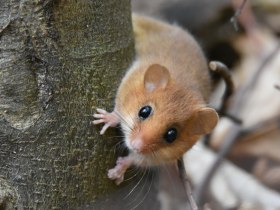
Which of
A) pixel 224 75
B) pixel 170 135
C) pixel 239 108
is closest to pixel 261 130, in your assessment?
pixel 239 108

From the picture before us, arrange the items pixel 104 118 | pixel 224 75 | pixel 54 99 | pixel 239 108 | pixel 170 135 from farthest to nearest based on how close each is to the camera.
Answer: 1. pixel 239 108
2. pixel 224 75
3. pixel 170 135
4. pixel 104 118
5. pixel 54 99

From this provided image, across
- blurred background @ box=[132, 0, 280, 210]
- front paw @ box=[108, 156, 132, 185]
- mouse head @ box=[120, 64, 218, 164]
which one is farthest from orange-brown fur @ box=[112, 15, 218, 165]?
blurred background @ box=[132, 0, 280, 210]

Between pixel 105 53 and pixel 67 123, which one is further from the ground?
pixel 105 53

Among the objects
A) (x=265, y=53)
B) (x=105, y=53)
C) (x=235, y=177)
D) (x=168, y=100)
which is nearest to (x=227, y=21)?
(x=265, y=53)

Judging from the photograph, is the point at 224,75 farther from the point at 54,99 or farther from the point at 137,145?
the point at 54,99

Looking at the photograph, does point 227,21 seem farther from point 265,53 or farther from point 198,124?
point 198,124

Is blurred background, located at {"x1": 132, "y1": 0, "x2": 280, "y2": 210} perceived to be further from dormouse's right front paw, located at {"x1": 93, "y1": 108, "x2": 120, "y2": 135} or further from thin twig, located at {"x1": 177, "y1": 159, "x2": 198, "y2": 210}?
dormouse's right front paw, located at {"x1": 93, "y1": 108, "x2": 120, "y2": 135}
